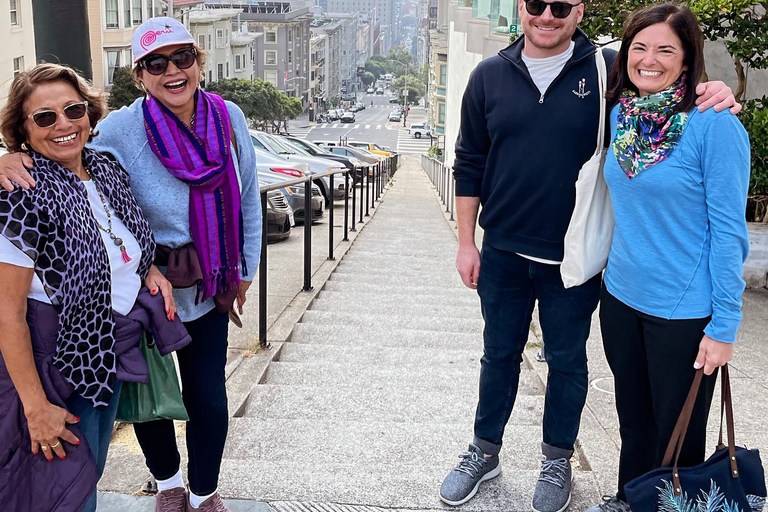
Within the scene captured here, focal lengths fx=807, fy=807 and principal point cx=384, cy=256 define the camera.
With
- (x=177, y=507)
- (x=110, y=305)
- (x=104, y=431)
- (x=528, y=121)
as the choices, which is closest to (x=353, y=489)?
(x=177, y=507)

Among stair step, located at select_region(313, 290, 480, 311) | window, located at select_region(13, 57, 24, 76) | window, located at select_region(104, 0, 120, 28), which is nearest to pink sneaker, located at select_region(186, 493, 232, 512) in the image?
stair step, located at select_region(313, 290, 480, 311)

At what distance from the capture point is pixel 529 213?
272 centimetres

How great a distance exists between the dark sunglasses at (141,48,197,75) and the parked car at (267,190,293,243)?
7.46 metres

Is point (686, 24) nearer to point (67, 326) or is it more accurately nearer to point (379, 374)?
point (67, 326)

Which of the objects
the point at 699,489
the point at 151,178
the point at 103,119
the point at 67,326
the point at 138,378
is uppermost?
the point at 103,119

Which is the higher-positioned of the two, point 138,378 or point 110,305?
point 110,305

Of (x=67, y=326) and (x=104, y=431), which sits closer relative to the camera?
(x=67, y=326)

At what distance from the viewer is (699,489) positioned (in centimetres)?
222

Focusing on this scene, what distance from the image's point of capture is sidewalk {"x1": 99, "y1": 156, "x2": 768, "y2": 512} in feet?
9.25

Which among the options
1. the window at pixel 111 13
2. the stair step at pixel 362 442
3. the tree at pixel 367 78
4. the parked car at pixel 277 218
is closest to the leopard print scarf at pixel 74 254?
the stair step at pixel 362 442

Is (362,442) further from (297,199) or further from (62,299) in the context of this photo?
(297,199)

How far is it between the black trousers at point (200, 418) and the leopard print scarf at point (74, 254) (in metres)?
0.41

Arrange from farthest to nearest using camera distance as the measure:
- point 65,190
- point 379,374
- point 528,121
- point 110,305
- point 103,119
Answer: point 379,374
point 528,121
point 103,119
point 110,305
point 65,190

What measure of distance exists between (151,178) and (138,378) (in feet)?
1.97
